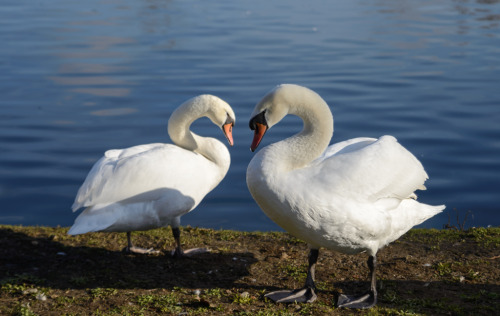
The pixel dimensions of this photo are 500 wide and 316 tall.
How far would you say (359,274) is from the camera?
253 inches

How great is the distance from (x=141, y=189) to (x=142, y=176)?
0.43ft

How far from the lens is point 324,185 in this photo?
541cm

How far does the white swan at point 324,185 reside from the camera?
5.35 m

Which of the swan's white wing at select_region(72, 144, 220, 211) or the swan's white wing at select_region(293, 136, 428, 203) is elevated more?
the swan's white wing at select_region(293, 136, 428, 203)

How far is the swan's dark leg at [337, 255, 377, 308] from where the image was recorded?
18.5 feet

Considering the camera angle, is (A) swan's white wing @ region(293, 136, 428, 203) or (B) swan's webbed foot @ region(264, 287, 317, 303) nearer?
(A) swan's white wing @ region(293, 136, 428, 203)

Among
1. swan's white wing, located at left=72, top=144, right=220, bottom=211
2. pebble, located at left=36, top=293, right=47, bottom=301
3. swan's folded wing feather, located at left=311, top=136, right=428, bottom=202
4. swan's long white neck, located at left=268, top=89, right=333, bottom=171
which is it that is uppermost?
swan's long white neck, located at left=268, top=89, right=333, bottom=171

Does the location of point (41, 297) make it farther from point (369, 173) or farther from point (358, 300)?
point (369, 173)

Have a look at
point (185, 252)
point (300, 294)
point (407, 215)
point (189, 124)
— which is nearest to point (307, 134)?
point (407, 215)

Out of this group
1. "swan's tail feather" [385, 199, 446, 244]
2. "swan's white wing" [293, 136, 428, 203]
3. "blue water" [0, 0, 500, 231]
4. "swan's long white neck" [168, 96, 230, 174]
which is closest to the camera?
"swan's white wing" [293, 136, 428, 203]

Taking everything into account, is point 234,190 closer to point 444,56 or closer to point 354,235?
point 354,235

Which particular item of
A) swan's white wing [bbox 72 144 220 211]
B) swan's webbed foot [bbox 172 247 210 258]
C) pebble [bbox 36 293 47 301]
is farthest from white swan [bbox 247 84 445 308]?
pebble [bbox 36 293 47 301]

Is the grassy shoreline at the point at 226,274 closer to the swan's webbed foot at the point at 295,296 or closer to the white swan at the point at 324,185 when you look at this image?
the swan's webbed foot at the point at 295,296

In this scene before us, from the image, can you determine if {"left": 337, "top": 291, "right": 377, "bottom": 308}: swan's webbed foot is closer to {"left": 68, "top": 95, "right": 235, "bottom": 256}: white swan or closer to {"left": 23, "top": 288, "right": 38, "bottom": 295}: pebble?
{"left": 68, "top": 95, "right": 235, "bottom": 256}: white swan
